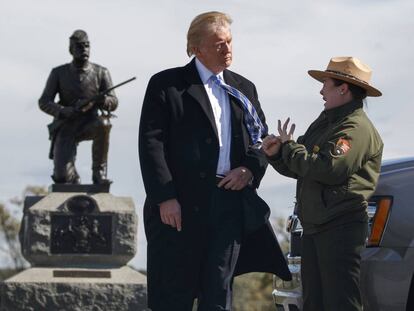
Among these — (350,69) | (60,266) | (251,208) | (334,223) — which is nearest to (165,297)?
(251,208)

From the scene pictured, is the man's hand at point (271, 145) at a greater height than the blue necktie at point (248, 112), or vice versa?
the blue necktie at point (248, 112)

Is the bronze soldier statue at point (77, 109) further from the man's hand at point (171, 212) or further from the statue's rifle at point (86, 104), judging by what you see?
the man's hand at point (171, 212)

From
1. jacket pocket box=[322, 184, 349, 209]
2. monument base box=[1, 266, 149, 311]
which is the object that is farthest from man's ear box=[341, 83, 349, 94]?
monument base box=[1, 266, 149, 311]

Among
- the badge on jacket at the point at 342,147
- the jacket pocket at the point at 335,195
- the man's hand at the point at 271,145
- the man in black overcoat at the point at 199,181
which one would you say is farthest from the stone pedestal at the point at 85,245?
the badge on jacket at the point at 342,147

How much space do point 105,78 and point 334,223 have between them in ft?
35.7

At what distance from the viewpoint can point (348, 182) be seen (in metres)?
5.84

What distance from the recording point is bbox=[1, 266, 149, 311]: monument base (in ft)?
51.3

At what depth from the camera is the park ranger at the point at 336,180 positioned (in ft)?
19.1

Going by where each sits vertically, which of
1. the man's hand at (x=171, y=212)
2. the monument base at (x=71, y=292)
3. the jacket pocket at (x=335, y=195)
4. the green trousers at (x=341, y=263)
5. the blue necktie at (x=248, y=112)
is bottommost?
the monument base at (x=71, y=292)

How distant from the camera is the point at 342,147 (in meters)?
5.79

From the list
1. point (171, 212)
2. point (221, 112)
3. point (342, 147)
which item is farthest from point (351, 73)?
point (171, 212)

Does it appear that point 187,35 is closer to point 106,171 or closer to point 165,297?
point 165,297

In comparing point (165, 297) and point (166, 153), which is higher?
point (166, 153)

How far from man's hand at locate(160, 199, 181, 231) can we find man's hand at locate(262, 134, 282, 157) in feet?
1.77
